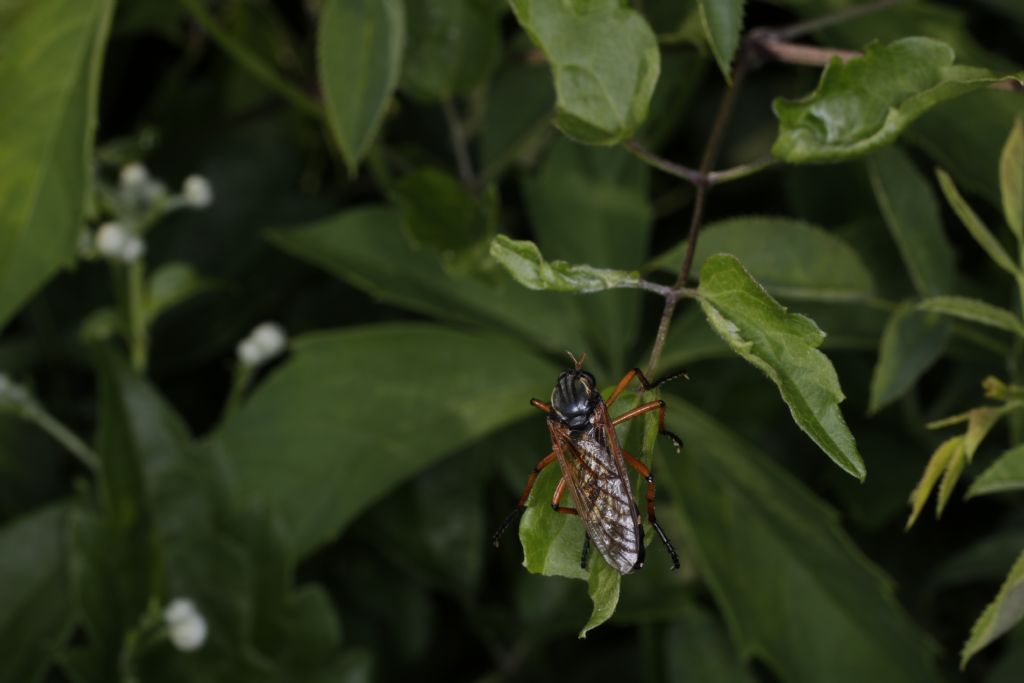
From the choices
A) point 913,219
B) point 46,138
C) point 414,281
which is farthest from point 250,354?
point 913,219

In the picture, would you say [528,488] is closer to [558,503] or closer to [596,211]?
[558,503]

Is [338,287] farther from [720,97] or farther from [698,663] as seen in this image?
[698,663]

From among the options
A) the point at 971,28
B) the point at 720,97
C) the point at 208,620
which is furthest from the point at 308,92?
the point at 971,28

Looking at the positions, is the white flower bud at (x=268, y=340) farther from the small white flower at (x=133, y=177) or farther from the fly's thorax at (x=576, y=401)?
the fly's thorax at (x=576, y=401)

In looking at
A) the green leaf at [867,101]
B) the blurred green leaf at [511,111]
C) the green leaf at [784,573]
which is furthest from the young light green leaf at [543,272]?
the blurred green leaf at [511,111]

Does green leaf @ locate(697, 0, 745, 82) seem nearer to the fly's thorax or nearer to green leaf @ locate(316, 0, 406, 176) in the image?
the fly's thorax

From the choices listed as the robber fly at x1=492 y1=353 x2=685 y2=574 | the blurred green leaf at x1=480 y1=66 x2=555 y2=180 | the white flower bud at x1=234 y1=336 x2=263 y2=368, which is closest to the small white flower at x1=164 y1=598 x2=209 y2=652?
the white flower bud at x1=234 y1=336 x2=263 y2=368
